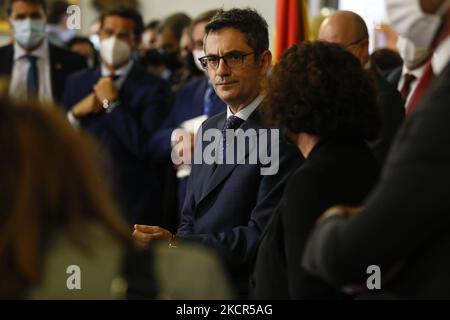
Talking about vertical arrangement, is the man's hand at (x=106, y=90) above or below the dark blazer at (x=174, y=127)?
above

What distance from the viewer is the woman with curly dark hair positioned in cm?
252

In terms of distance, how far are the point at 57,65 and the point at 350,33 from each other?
2.30 metres

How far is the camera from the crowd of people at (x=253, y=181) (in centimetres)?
167

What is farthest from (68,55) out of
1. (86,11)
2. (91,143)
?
(86,11)

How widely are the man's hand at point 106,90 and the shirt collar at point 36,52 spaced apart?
2.77ft

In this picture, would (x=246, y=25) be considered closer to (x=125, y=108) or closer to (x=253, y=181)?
(x=253, y=181)

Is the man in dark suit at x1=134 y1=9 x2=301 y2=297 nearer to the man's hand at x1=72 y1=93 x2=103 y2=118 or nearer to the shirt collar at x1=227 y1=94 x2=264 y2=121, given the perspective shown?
the shirt collar at x1=227 y1=94 x2=264 y2=121

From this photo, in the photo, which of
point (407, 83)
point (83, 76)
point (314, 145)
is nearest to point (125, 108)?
point (83, 76)

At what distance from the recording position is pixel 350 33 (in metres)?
4.64

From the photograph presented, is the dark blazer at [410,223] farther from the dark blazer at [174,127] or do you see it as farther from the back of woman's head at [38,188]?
the dark blazer at [174,127]

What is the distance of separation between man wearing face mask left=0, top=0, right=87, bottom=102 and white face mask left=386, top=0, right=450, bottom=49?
3.88 m

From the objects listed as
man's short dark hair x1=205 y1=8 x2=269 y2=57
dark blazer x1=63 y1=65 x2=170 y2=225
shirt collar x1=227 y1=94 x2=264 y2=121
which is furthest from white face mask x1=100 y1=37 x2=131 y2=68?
shirt collar x1=227 y1=94 x2=264 y2=121

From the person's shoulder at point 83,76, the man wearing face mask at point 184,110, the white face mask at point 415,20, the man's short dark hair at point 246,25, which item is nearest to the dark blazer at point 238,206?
the man's short dark hair at point 246,25
